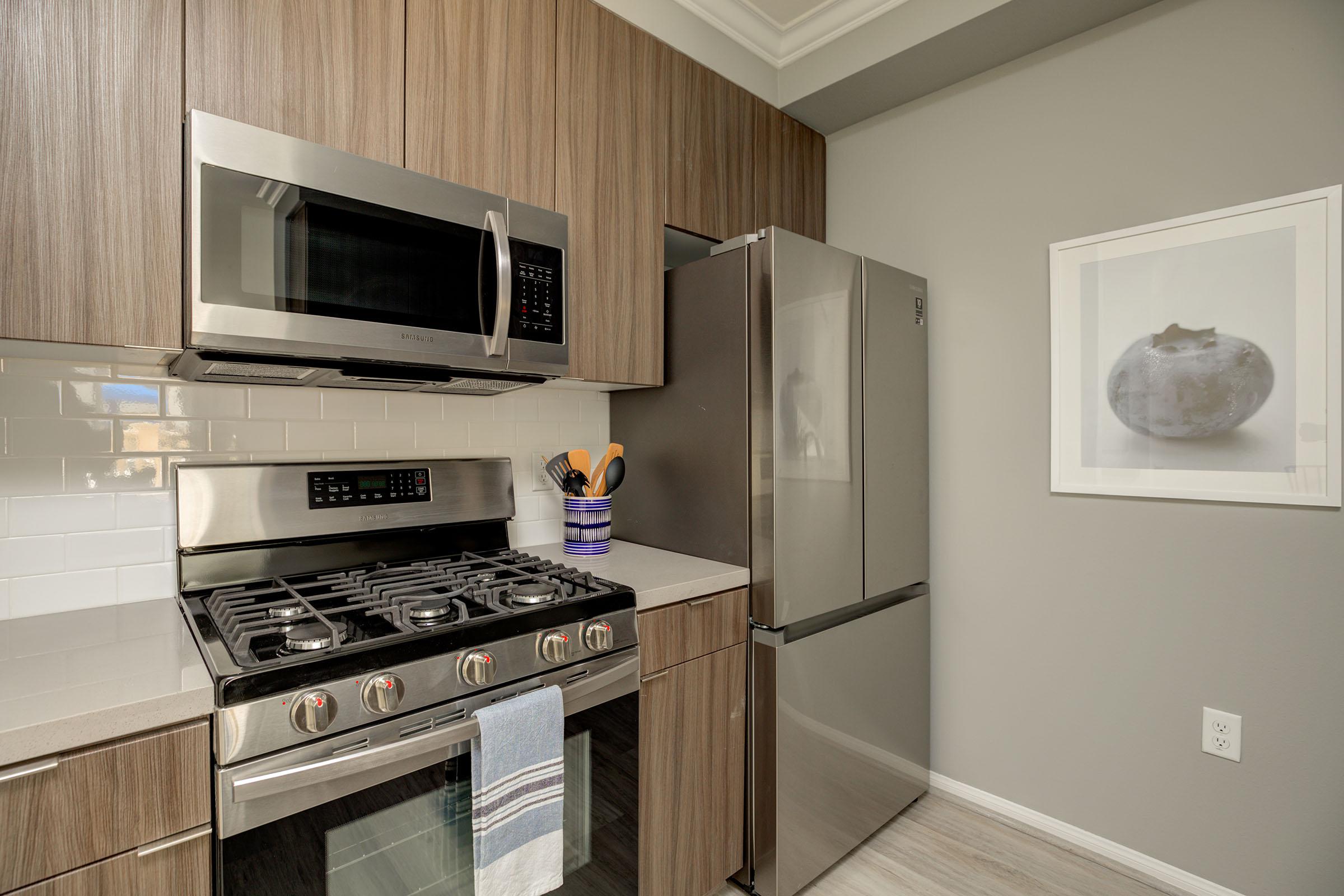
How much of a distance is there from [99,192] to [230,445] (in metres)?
0.60

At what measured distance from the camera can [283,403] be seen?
5.11 feet

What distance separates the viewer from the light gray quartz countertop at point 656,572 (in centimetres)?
153

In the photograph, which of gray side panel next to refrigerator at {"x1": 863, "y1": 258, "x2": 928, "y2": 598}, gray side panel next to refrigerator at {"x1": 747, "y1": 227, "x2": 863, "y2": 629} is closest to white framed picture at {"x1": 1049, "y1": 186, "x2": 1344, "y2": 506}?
gray side panel next to refrigerator at {"x1": 863, "y1": 258, "x2": 928, "y2": 598}

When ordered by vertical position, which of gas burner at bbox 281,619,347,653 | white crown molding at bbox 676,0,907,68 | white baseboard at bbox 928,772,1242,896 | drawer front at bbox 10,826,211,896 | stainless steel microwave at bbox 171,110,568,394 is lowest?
white baseboard at bbox 928,772,1242,896

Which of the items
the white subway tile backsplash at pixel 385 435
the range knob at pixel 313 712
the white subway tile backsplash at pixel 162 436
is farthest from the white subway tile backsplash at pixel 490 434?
the range knob at pixel 313 712

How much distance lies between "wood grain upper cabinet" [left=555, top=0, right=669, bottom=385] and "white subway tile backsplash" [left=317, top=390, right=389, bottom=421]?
520mm

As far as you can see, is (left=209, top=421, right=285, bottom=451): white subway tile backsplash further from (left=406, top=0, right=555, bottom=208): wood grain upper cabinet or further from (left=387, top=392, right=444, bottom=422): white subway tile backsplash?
(left=406, top=0, right=555, bottom=208): wood grain upper cabinet

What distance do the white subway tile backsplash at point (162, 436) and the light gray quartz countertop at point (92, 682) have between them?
0.36 meters

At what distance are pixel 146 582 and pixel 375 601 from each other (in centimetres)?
53

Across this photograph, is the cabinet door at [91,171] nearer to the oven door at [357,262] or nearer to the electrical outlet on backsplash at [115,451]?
the oven door at [357,262]

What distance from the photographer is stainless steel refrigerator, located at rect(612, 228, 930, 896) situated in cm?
170

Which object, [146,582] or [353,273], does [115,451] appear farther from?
[353,273]

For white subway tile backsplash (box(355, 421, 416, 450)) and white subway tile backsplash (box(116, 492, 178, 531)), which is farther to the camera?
white subway tile backsplash (box(355, 421, 416, 450))

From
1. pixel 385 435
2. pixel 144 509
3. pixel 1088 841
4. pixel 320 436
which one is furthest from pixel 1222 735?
pixel 144 509
